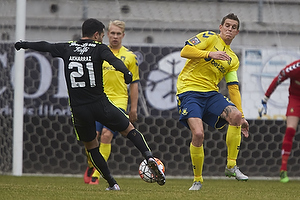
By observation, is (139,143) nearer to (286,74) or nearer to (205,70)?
(205,70)

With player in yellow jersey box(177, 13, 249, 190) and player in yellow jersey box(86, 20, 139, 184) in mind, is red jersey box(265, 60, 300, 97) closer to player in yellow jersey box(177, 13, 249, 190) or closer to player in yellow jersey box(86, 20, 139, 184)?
player in yellow jersey box(177, 13, 249, 190)

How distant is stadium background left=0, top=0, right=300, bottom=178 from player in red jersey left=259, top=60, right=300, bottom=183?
831 millimetres

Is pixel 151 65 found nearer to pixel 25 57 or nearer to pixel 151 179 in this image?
pixel 25 57

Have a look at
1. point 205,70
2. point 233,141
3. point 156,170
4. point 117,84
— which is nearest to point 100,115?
point 156,170

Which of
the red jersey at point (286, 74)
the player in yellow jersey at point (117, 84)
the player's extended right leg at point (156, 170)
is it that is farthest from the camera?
the red jersey at point (286, 74)

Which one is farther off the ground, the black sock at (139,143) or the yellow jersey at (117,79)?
the yellow jersey at (117,79)

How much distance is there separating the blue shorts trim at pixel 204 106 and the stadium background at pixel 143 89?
2.26 m

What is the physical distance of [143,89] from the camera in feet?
26.1

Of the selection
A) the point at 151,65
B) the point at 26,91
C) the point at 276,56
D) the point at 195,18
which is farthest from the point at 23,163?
the point at 276,56

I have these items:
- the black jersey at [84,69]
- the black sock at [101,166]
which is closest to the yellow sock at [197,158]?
the black sock at [101,166]

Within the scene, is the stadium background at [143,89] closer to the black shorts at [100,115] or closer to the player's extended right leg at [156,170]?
the black shorts at [100,115]

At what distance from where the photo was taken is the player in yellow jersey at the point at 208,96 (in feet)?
18.0

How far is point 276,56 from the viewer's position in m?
8.12

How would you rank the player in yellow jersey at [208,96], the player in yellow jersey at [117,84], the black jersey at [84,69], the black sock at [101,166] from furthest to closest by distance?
1. the player in yellow jersey at [117,84]
2. the player in yellow jersey at [208,96]
3. the black sock at [101,166]
4. the black jersey at [84,69]
